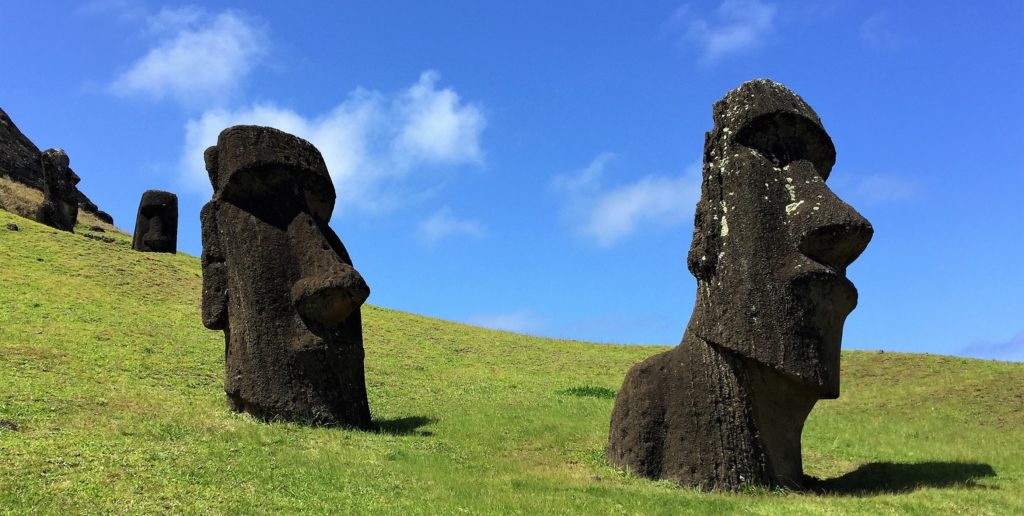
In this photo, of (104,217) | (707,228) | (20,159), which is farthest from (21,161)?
(707,228)

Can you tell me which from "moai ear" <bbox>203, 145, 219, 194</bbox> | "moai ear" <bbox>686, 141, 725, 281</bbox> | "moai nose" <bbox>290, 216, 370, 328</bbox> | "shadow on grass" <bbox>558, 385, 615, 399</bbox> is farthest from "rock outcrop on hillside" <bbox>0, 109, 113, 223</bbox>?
"moai ear" <bbox>686, 141, 725, 281</bbox>

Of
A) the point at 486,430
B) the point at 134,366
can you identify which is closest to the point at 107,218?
the point at 134,366

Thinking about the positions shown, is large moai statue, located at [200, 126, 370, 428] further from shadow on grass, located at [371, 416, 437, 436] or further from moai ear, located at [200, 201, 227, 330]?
shadow on grass, located at [371, 416, 437, 436]

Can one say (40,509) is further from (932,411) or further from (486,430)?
(932,411)

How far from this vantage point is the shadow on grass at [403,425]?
1484 cm

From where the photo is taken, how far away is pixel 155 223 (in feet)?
141

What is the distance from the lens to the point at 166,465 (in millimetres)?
9828

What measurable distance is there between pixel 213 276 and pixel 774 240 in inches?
377

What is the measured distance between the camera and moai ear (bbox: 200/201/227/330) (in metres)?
14.9

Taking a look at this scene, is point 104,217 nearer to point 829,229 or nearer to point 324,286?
point 324,286

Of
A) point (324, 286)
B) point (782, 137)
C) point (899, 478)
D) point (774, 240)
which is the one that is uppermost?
point (782, 137)

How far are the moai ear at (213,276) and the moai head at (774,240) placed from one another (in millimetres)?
8234

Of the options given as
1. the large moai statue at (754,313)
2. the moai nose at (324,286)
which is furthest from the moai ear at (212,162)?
the large moai statue at (754,313)

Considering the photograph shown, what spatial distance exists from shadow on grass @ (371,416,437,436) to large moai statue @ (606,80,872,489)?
4121 millimetres
